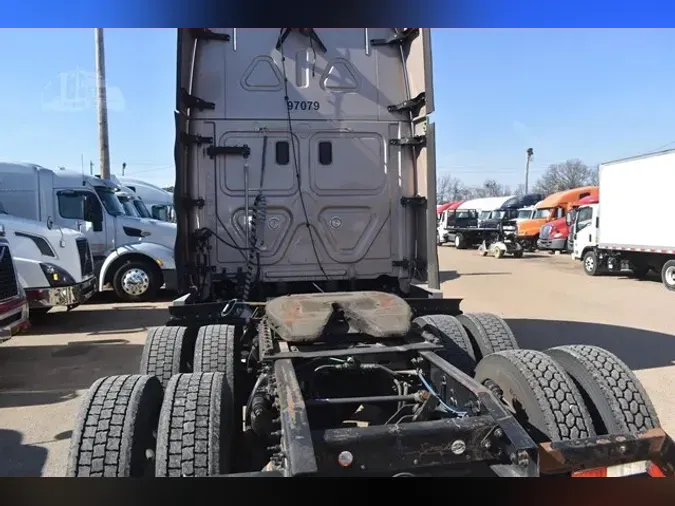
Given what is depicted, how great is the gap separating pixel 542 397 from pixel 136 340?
22.8 ft

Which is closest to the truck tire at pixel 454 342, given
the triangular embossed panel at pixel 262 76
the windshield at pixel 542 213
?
the triangular embossed panel at pixel 262 76

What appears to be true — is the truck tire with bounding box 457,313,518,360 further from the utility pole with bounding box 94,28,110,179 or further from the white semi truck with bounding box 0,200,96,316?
the utility pole with bounding box 94,28,110,179

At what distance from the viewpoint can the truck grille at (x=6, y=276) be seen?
7145mm

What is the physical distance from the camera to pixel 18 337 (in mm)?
9125

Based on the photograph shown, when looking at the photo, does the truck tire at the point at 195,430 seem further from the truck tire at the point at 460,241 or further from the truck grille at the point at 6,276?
the truck tire at the point at 460,241

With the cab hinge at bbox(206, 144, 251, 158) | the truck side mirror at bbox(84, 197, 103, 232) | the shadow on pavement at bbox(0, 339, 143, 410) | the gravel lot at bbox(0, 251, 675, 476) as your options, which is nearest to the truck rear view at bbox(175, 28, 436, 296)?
the cab hinge at bbox(206, 144, 251, 158)

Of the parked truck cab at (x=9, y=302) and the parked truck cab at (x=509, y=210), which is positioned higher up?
the parked truck cab at (x=509, y=210)

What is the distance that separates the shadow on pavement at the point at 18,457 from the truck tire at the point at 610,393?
3.64 m

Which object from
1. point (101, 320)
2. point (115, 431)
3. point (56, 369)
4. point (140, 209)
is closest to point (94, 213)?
point (140, 209)

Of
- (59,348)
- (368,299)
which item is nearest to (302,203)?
(368,299)

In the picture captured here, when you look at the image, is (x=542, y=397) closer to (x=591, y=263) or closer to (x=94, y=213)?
(x=94, y=213)

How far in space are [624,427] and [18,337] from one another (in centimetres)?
887

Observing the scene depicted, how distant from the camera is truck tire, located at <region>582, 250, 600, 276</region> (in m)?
18.8

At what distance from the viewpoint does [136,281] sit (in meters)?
12.6
